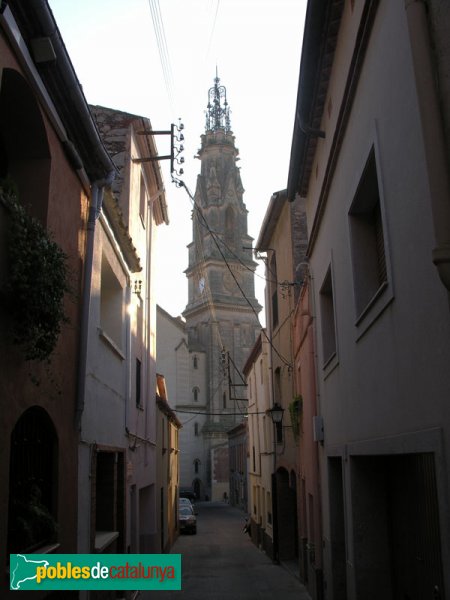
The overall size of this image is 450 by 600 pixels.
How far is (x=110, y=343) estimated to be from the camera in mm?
9828

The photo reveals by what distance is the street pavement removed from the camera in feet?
46.3

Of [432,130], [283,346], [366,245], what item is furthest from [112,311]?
[432,130]

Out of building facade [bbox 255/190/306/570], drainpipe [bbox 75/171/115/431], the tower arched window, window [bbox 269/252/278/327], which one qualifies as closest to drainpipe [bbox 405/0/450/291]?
drainpipe [bbox 75/171/115/431]

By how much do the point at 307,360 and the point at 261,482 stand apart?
13.6 meters

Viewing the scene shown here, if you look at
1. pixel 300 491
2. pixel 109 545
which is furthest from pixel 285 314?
pixel 109 545

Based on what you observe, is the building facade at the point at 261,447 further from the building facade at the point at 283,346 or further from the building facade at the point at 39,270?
the building facade at the point at 39,270

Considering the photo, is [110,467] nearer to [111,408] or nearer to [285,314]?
[111,408]

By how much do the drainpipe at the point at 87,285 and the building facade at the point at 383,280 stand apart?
311 cm

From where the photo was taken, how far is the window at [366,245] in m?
6.79

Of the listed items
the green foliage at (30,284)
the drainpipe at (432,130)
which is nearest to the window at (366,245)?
the drainpipe at (432,130)

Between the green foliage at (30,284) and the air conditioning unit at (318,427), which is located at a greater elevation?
the green foliage at (30,284)

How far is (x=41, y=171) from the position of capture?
6.47 meters

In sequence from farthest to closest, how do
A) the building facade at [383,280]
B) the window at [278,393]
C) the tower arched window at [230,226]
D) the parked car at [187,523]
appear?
the tower arched window at [230,226]
the parked car at [187,523]
the window at [278,393]
the building facade at [383,280]

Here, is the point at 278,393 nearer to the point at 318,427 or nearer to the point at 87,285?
the point at 318,427
